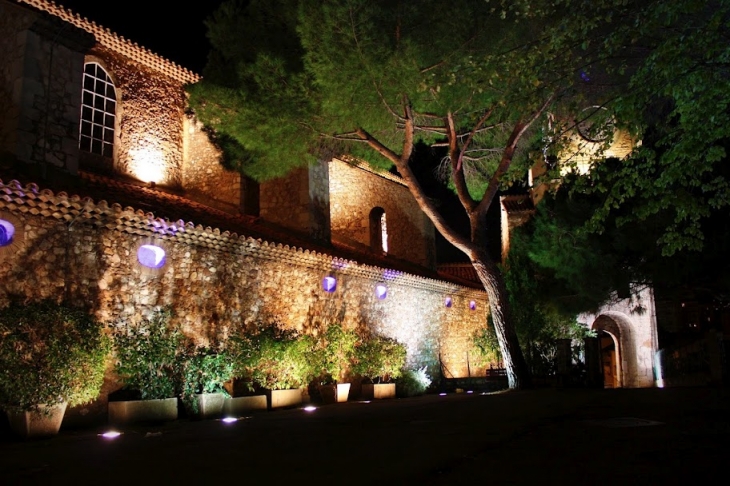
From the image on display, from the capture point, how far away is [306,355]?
12.3m

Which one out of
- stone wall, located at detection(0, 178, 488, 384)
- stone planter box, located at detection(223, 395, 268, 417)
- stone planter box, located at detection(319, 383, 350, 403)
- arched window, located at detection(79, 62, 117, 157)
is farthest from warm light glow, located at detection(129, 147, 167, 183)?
stone planter box, located at detection(223, 395, 268, 417)

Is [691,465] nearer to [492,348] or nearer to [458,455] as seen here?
[458,455]

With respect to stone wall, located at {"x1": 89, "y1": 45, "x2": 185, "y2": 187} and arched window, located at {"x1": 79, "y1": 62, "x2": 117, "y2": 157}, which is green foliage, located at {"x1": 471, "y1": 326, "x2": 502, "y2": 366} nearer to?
stone wall, located at {"x1": 89, "y1": 45, "x2": 185, "y2": 187}

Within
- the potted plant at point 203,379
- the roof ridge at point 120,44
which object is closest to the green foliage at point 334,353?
the potted plant at point 203,379

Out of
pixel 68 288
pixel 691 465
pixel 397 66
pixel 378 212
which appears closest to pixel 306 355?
pixel 68 288

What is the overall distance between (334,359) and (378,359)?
1534 millimetres

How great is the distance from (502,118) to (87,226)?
33.0 ft

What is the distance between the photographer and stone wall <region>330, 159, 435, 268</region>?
21.4m

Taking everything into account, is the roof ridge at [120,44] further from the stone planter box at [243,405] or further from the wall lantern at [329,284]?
the stone planter box at [243,405]

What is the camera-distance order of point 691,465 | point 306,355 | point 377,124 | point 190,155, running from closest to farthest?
point 691,465, point 306,355, point 377,124, point 190,155

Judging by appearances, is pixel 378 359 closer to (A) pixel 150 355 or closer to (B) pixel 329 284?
(B) pixel 329 284

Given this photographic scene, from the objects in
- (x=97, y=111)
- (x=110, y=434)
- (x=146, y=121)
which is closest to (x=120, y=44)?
(x=97, y=111)

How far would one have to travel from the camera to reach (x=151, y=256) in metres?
10.0

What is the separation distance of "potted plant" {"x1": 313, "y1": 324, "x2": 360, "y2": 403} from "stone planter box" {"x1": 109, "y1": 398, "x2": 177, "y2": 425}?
403 centimetres
